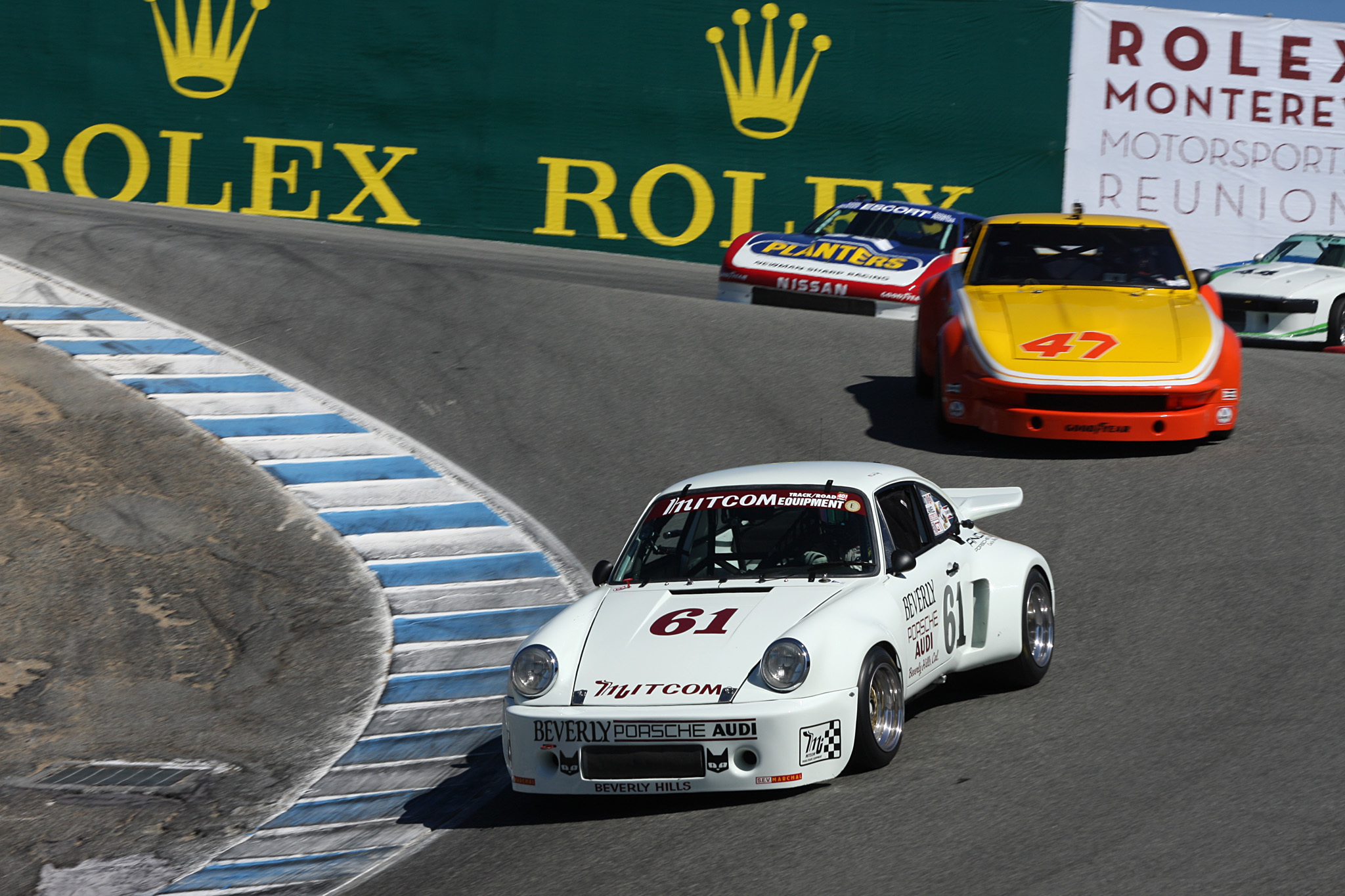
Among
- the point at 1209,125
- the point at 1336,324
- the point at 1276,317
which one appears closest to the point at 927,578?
the point at 1276,317

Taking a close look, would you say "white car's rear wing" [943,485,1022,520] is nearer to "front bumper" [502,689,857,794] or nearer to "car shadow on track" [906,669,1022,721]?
"car shadow on track" [906,669,1022,721]

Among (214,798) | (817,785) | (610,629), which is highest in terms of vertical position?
(610,629)

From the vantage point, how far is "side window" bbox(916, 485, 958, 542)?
259 inches

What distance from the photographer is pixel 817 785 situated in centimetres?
546

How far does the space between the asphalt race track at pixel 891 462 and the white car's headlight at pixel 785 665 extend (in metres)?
0.42

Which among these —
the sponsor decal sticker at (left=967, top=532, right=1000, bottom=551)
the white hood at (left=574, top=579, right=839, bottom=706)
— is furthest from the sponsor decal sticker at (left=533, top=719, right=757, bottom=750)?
the sponsor decal sticker at (left=967, top=532, right=1000, bottom=551)

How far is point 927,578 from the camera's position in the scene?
20.4 ft

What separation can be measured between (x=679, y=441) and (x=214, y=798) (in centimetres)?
497

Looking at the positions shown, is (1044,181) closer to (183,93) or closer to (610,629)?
(183,93)

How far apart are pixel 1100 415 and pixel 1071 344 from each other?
20.1 inches

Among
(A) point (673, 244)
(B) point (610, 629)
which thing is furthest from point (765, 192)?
(B) point (610, 629)

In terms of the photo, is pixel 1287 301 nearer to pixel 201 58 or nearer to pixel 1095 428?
pixel 1095 428

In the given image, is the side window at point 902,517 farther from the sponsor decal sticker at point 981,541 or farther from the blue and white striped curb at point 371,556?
the blue and white striped curb at point 371,556

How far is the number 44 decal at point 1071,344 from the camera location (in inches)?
384
